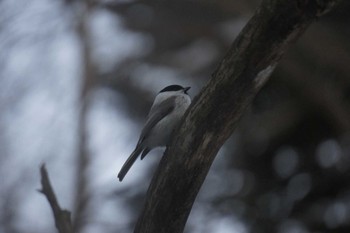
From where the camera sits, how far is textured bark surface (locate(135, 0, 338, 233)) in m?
1.84

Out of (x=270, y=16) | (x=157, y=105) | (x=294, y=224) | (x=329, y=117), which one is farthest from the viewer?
(x=294, y=224)

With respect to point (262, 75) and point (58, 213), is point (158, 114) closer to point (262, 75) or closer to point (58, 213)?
point (58, 213)

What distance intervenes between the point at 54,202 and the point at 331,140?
155 cm

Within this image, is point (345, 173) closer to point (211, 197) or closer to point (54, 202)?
point (211, 197)

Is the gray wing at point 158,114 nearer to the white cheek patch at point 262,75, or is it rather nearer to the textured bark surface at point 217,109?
the textured bark surface at point 217,109

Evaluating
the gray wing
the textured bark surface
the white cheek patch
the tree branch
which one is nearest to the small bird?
the gray wing

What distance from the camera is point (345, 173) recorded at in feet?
11.3

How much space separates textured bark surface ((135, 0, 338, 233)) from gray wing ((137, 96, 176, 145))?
0.62 m

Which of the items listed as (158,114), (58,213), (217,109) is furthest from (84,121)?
(217,109)

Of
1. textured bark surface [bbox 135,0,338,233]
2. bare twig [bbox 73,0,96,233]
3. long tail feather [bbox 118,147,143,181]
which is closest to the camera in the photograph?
textured bark surface [bbox 135,0,338,233]

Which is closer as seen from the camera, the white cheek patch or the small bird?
the white cheek patch

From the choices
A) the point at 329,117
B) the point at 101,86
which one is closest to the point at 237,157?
the point at 329,117

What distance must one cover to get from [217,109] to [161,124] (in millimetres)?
669

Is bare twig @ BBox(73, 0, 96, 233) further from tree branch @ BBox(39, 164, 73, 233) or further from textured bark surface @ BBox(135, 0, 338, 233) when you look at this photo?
textured bark surface @ BBox(135, 0, 338, 233)
